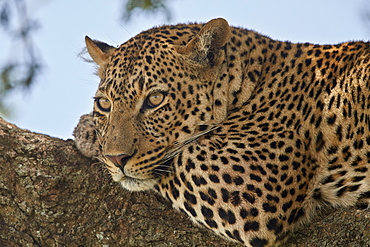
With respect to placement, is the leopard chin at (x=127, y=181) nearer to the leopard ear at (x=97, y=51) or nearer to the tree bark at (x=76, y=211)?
the tree bark at (x=76, y=211)

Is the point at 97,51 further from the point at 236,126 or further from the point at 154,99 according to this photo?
the point at 236,126

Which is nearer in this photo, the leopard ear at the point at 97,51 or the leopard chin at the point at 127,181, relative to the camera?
the leopard chin at the point at 127,181

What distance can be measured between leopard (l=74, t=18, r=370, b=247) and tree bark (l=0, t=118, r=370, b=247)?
170mm

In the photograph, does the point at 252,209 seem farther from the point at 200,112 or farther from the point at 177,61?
the point at 177,61

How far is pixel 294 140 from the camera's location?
5.88 metres

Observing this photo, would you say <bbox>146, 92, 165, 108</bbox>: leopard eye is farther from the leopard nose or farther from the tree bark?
the tree bark

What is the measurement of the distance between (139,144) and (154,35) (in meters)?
1.55

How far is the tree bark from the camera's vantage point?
555 centimetres

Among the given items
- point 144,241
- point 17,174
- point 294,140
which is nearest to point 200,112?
point 294,140

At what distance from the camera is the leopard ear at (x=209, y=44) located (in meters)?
6.25

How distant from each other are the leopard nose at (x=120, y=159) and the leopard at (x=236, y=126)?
0.04 feet

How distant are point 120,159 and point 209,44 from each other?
5.71 feet

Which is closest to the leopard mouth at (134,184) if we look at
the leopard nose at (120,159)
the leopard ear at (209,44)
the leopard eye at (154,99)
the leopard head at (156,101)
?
the leopard head at (156,101)

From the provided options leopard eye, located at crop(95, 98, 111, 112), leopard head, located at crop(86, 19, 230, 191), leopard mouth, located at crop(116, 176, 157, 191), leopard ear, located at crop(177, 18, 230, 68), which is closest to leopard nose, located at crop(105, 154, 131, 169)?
leopard head, located at crop(86, 19, 230, 191)
